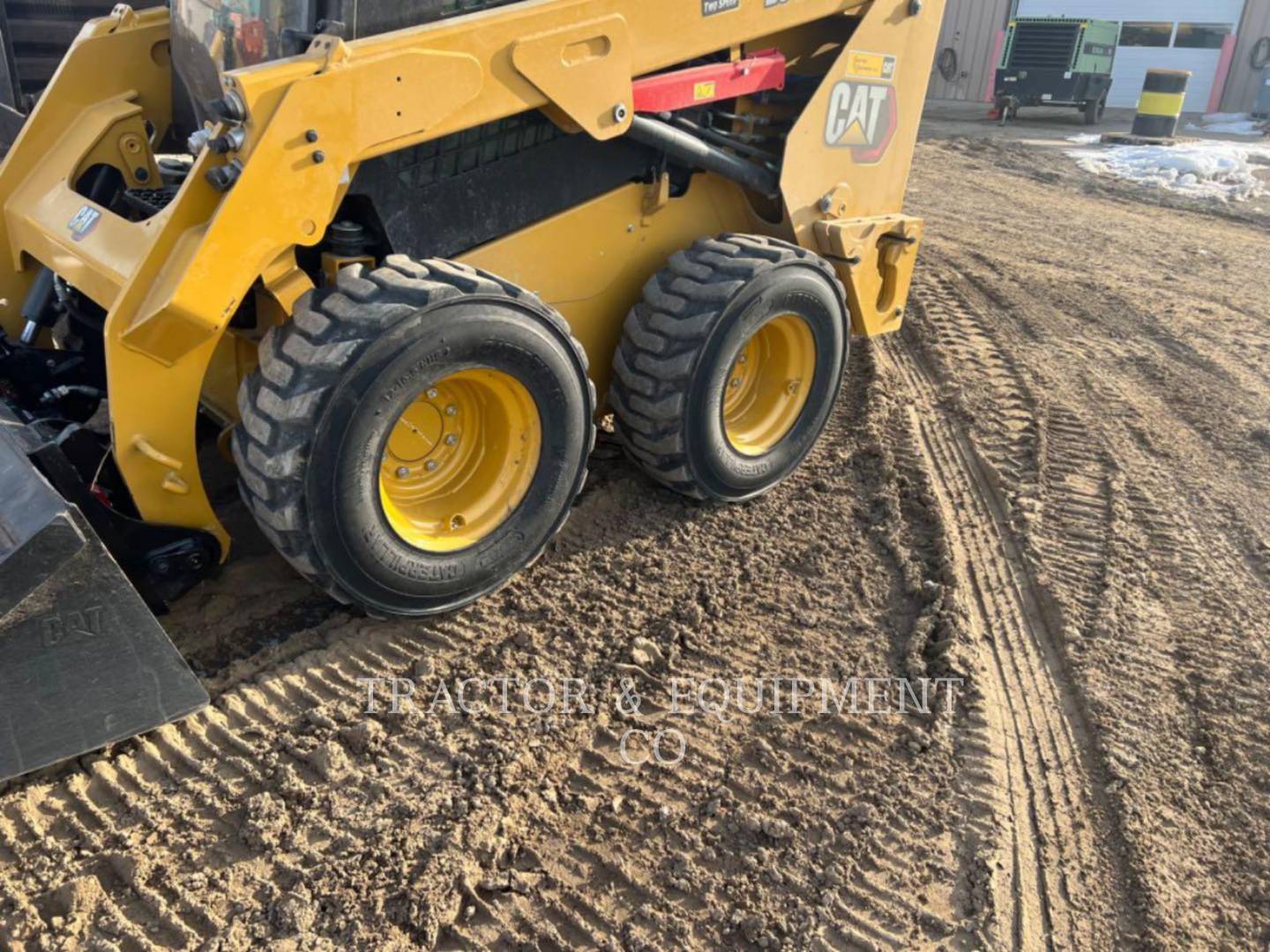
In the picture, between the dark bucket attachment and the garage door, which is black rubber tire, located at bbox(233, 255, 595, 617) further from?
the garage door

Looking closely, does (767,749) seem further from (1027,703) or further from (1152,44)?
(1152,44)

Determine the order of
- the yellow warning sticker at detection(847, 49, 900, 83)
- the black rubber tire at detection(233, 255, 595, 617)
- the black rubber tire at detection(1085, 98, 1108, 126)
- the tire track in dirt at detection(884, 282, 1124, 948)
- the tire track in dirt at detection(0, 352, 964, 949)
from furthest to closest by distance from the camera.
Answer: the black rubber tire at detection(1085, 98, 1108, 126) → the yellow warning sticker at detection(847, 49, 900, 83) → the black rubber tire at detection(233, 255, 595, 617) → the tire track in dirt at detection(884, 282, 1124, 948) → the tire track in dirt at detection(0, 352, 964, 949)

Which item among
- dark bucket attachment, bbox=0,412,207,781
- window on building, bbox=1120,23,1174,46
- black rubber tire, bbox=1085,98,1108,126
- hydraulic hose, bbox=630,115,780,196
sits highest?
window on building, bbox=1120,23,1174,46

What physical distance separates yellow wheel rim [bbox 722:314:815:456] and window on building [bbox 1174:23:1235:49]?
20.9 metres

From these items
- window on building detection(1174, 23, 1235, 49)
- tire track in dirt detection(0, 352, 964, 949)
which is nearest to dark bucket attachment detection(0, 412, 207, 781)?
tire track in dirt detection(0, 352, 964, 949)

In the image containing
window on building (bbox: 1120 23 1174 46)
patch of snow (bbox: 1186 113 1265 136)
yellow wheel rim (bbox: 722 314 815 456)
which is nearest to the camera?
yellow wheel rim (bbox: 722 314 815 456)

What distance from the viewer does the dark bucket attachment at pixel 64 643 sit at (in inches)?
95.7

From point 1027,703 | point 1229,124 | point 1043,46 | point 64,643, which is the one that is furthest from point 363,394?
point 1229,124

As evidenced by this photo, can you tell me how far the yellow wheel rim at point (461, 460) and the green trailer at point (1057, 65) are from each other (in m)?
16.4

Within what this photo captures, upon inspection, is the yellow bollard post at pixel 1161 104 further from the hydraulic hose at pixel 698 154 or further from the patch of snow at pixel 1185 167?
the hydraulic hose at pixel 698 154

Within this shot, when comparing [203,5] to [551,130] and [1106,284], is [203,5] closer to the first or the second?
[551,130]

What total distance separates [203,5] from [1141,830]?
12.8 ft

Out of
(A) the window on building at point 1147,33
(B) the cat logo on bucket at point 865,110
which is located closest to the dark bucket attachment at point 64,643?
(B) the cat logo on bucket at point 865,110

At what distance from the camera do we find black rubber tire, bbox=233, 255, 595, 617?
2807 millimetres
